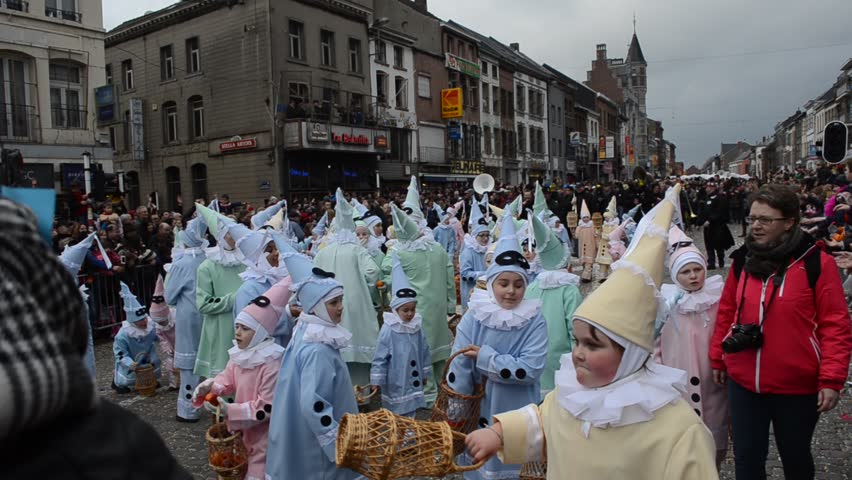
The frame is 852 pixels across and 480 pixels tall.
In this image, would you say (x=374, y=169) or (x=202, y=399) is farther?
(x=374, y=169)

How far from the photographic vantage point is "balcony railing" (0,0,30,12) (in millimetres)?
18062

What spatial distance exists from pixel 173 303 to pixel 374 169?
2370 cm

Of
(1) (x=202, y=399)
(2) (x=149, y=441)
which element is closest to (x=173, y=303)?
(1) (x=202, y=399)

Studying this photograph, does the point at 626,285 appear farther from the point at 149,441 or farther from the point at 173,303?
the point at 173,303

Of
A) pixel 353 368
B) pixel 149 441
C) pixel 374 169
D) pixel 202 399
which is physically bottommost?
pixel 353 368

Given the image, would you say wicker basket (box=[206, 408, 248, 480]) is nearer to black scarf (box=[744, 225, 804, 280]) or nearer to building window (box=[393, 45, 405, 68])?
black scarf (box=[744, 225, 804, 280])

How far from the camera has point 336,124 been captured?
2705cm

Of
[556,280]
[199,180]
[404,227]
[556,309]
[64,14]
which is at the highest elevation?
[64,14]

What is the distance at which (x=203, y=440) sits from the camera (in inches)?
238

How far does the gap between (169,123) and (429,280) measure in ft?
83.7

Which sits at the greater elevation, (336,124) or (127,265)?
(336,124)

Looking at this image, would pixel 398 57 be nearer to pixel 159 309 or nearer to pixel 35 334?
pixel 159 309

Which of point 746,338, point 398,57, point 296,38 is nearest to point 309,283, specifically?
point 746,338

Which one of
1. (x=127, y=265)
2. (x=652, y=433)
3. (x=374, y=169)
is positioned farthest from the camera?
(x=374, y=169)
